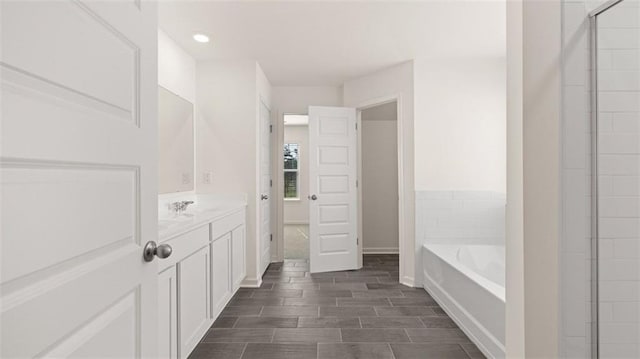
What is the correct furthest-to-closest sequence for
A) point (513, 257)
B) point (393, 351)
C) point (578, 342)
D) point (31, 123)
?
point (393, 351), point (513, 257), point (578, 342), point (31, 123)

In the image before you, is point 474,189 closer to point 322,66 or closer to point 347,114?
point 347,114

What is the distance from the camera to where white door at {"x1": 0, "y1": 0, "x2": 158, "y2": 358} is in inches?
22.1

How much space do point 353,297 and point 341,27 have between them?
2.51 m

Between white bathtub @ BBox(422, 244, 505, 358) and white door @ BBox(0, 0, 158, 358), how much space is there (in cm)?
203

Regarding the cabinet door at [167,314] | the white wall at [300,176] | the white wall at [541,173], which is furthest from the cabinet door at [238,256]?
the white wall at [300,176]

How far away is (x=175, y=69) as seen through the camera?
3123mm

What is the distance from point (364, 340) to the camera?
2.39 m

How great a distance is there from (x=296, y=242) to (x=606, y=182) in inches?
214

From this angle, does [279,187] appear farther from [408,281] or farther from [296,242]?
[408,281]

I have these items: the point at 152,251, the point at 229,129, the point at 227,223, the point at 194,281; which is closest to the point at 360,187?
the point at 229,129

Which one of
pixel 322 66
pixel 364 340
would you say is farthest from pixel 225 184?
pixel 364 340

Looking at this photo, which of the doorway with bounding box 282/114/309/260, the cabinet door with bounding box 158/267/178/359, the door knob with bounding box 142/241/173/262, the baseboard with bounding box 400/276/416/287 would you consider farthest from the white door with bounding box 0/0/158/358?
the doorway with bounding box 282/114/309/260

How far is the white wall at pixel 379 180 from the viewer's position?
17.5 ft

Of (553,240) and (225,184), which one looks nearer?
(553,240)
